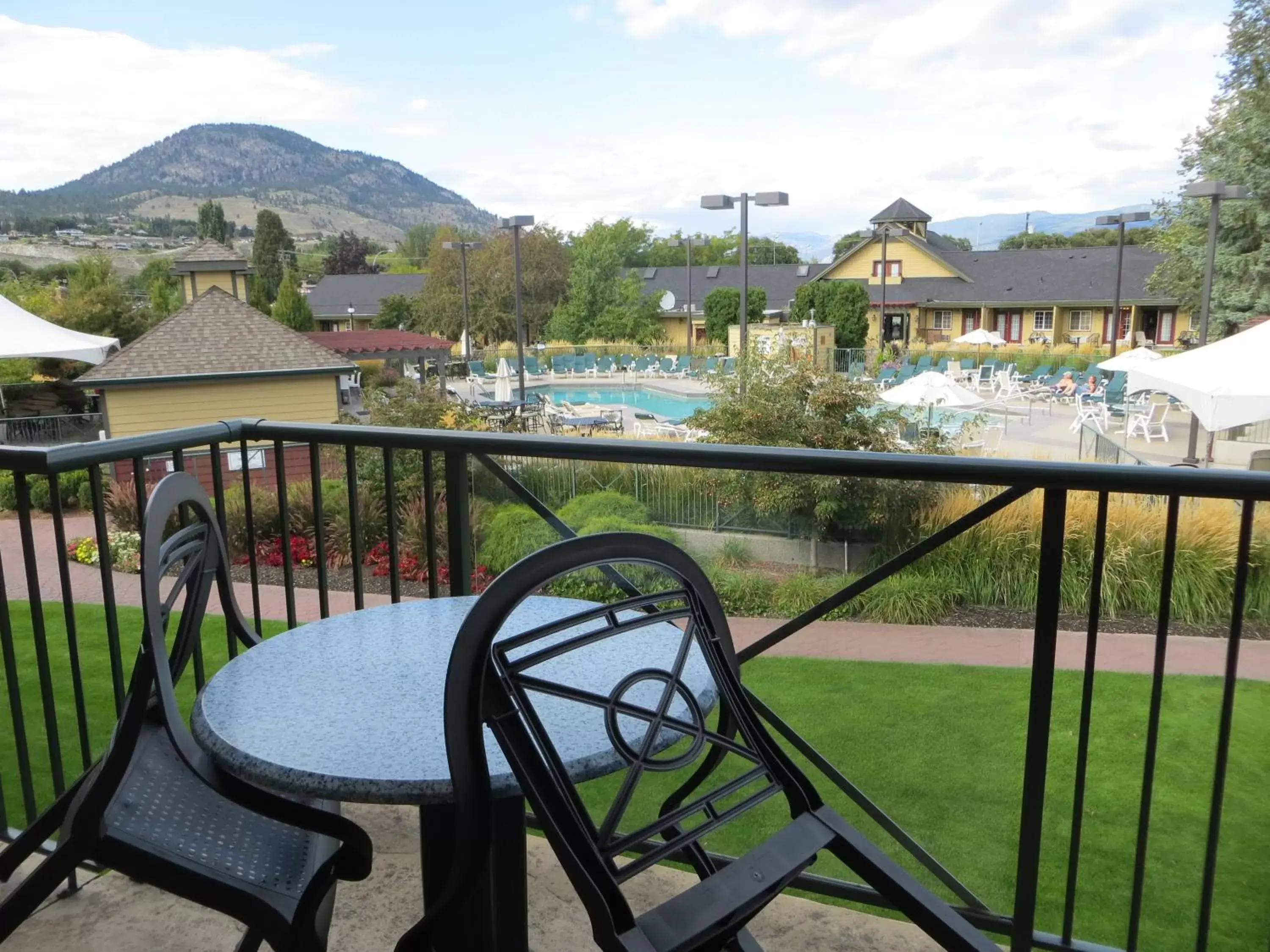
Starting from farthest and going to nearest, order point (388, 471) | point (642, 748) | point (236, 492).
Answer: point (236, 492), point (388, 471), point (642, 748)

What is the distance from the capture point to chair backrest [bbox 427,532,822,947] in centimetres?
86

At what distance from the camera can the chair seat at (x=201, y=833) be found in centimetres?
112

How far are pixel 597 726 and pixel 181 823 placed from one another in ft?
1.98

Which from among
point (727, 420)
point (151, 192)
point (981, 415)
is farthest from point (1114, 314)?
point (151, 192)

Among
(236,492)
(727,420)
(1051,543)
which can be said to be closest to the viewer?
(1051,543)

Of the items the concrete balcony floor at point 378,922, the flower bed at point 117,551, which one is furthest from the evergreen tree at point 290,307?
the concrete balcony floor at point 378,922

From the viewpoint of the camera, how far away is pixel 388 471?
2143 millimetres

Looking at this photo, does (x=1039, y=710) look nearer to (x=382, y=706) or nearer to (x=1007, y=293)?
(x=382, y=706)

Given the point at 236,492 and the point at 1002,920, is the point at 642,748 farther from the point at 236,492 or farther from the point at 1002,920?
the point at 236,492

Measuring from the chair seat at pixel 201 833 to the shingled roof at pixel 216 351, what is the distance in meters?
13.9

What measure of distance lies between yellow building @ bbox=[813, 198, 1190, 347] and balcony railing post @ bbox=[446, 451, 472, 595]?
29.2 m

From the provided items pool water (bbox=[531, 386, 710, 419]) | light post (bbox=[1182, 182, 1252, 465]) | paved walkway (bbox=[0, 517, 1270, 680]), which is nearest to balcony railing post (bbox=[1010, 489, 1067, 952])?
paved walkway (bbox=[0, 517, 1270, 680])

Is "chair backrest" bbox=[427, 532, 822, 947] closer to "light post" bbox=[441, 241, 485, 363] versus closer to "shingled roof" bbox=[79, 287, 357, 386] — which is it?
"shingled roof" bbox=[79, 287, 357, 386]

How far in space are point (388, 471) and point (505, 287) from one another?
139 ft
